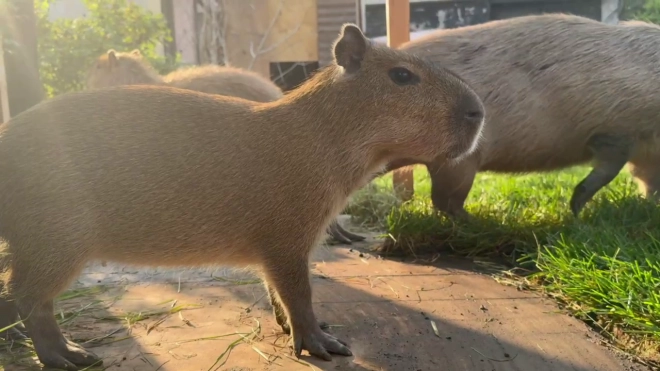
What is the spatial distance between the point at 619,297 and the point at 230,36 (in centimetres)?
538

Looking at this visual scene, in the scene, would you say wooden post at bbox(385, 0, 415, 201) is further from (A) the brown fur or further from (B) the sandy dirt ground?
(B) the sandy dirt ground

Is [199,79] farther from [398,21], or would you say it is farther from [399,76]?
[399,76]

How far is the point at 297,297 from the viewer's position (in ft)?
7.67

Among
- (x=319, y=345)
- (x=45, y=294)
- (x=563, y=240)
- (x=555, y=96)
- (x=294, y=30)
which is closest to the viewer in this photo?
(x=45, y=294)

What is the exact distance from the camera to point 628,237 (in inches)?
125

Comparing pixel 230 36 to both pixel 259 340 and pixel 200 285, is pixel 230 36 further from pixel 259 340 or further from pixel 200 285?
pixel 259 340

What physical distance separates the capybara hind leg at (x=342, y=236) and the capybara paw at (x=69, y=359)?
222 centimetres

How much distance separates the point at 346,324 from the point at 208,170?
0.92 metres

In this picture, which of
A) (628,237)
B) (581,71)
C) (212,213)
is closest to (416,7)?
(581,71)

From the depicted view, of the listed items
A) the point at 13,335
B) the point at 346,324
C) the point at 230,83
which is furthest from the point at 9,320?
the point at 230,83

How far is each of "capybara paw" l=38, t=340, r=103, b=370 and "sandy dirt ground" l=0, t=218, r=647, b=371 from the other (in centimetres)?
6

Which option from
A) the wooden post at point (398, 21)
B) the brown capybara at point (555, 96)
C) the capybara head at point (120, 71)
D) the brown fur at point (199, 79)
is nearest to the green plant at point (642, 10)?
the brown capybara at point (555, 96)

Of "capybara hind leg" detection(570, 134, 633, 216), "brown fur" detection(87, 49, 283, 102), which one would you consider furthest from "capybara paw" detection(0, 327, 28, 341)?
"capybara hind leg" detection(570, 134, 633, 216)

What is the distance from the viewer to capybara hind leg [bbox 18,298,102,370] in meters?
2.14
